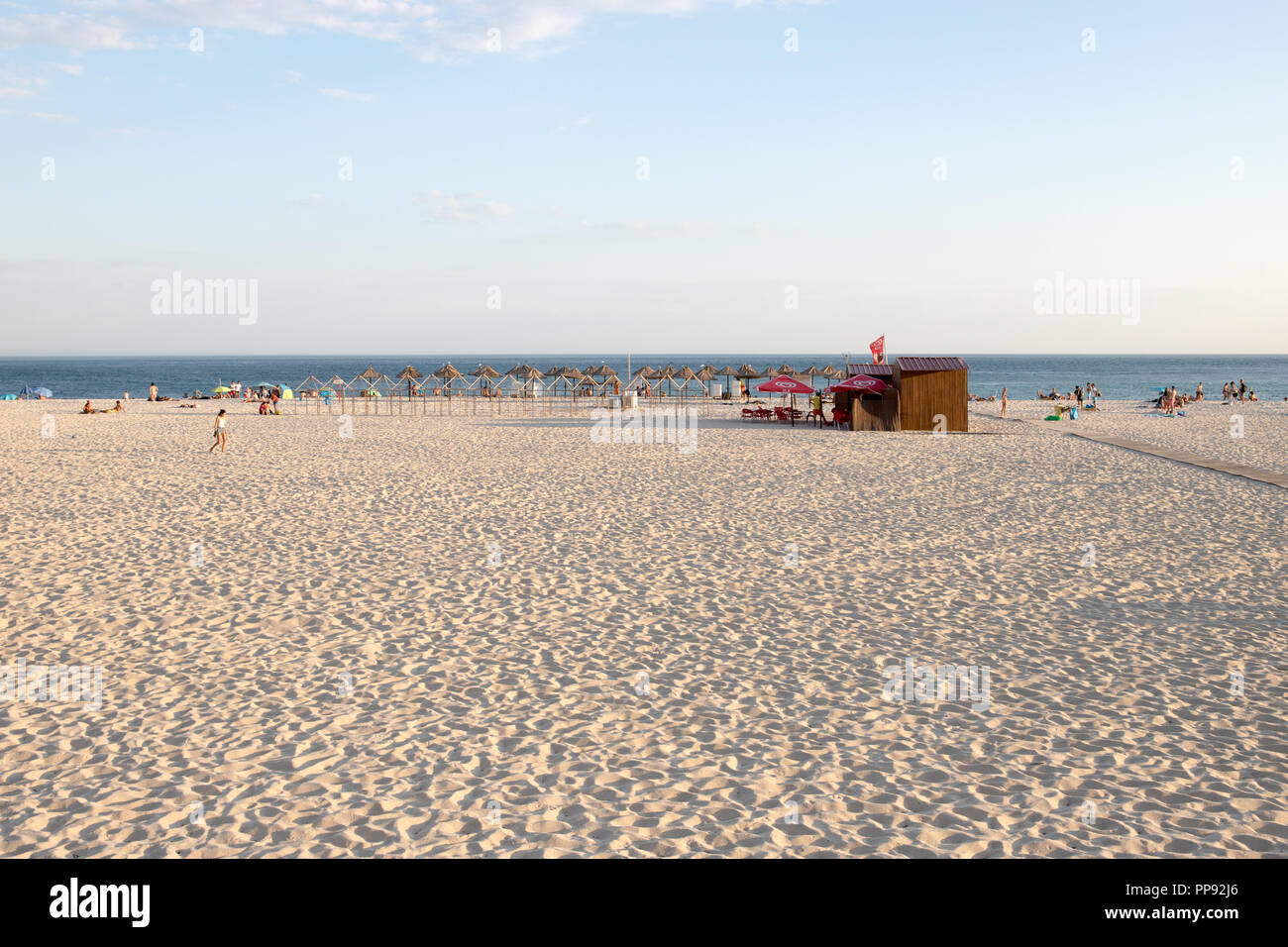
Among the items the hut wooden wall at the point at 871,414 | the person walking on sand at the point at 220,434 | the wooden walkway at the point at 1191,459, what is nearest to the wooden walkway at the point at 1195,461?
the wooden walkway at the point at 1191,459

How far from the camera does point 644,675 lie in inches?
225

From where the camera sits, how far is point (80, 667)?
230 inches

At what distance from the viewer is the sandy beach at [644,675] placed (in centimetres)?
389

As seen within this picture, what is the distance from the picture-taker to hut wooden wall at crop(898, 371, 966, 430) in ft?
81.6

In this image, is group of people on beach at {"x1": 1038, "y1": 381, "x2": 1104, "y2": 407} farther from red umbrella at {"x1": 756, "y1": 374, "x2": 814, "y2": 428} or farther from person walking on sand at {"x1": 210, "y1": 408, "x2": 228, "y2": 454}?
person walking on sand at {"x1": 210, "y1": 408, "x2": 228, "y2": 454}

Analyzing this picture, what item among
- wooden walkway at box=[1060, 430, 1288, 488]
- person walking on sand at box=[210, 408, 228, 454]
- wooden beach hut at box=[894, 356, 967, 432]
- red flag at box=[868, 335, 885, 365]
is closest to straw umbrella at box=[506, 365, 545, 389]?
red flag at box=[868, 335, 885, 365]

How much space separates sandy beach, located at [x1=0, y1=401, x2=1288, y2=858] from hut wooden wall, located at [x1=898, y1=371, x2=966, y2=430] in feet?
40.3

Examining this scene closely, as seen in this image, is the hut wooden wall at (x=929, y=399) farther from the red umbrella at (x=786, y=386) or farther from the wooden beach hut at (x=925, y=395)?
the red umbrella at (x=786, y=386)

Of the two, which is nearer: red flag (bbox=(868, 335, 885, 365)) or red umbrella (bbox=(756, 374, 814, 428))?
red flag (bbox=(868, 335, 885, 365))

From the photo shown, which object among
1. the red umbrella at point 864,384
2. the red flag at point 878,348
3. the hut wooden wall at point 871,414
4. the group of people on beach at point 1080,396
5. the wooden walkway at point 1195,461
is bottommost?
the wooden walkway at point 1195,461

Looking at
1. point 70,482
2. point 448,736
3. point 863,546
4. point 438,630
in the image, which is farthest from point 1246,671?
point 70,482

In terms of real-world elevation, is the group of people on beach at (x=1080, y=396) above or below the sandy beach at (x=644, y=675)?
above

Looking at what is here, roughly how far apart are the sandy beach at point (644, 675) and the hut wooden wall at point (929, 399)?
1227 cm
